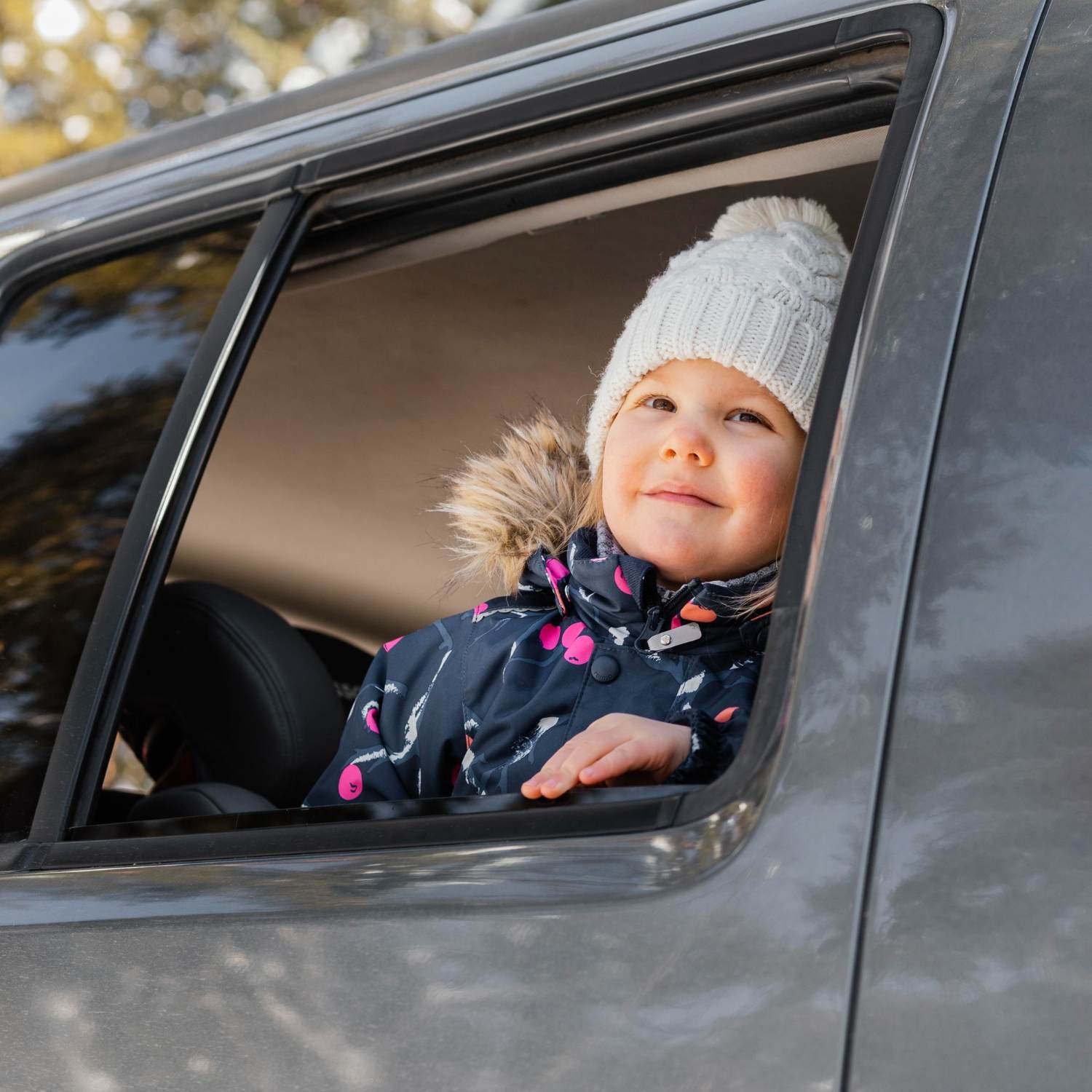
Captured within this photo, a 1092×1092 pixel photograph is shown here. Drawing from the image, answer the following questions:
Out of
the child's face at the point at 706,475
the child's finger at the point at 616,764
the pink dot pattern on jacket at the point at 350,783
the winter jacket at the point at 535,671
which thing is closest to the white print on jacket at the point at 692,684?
the winter jacket at the point at 535,671

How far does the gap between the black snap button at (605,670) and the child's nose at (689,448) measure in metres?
0.25

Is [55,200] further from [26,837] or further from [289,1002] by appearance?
[289,1002]

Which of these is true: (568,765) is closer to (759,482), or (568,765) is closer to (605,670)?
(605,670)

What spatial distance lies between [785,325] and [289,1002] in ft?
3.23

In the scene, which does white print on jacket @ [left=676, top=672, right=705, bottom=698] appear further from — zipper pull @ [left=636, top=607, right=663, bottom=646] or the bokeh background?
the bokeh background

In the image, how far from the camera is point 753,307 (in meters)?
1.62

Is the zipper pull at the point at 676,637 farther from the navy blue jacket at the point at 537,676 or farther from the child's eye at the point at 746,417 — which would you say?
the child's eye at the point at 746,417

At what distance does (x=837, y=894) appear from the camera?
856 millimetres

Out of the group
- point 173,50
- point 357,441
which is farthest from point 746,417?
point 173,50

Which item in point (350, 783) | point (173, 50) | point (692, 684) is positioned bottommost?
point (350, 783)

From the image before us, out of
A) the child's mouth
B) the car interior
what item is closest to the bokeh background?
the car interior

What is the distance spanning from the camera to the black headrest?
6.29ft

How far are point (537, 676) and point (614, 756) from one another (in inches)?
18.5

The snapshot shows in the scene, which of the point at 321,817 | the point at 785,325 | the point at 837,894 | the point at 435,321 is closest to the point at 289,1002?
the point at 321,817
